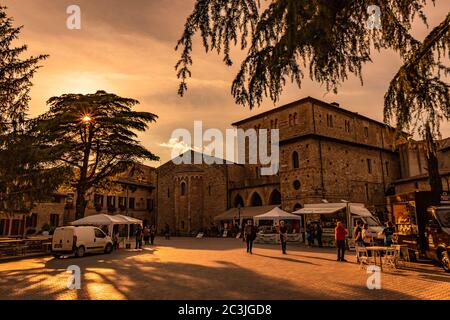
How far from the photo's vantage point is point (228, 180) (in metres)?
37.7

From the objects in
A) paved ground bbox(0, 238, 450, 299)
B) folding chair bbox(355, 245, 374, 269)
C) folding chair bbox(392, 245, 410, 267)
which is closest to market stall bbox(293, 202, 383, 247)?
folding chair bbox(392, 245, 410, 267)

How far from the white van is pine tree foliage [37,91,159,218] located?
492cm

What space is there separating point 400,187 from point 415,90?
3149 centimetres

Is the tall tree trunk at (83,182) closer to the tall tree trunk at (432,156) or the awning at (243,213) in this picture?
the awning at (243,213)

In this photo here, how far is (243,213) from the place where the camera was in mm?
32562

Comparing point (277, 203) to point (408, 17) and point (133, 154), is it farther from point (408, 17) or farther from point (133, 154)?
point (408, 17)

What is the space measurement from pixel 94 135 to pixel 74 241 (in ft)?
28.7

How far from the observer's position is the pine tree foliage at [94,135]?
1936 centimetres

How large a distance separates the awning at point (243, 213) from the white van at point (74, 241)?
1777 centimetres

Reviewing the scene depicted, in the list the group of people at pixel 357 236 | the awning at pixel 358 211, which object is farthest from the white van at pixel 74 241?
the awning at pixel 358 211

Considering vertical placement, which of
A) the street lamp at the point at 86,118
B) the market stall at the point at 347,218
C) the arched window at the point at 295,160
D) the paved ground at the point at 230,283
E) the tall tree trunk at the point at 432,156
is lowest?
the paved ground at the point at 230,283

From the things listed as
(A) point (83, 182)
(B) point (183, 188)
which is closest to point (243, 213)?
(B) point (183, 188)

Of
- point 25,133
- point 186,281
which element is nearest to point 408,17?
point 186,281

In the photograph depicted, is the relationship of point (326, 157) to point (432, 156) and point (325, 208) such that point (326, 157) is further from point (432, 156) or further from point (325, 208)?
point (432, 156)
